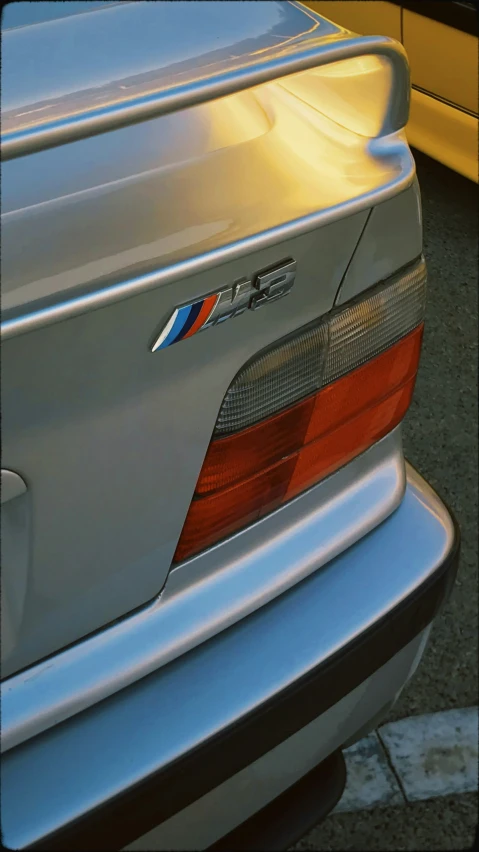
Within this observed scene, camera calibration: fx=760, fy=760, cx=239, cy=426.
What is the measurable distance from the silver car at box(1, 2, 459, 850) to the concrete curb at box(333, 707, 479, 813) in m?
0.68

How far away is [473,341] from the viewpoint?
2963 mm

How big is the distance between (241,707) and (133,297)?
592mm

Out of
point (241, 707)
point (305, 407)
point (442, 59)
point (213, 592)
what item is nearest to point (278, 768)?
point (241, 707)

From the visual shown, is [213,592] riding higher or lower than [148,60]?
lower

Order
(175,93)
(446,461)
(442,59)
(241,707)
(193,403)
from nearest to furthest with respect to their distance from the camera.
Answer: (175,93), (193,403), (241,707), (446,461), (442,59)

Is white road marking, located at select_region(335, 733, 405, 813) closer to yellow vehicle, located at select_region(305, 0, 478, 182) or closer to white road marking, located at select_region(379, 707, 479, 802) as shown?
white road marking, located at select_region(379, 707, 479, 802)

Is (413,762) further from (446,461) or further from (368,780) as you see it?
(446,461)

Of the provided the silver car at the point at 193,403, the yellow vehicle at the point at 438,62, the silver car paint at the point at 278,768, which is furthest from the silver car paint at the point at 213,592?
the yellow vehicle at the point at 438,62

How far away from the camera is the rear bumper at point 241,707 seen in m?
0.93

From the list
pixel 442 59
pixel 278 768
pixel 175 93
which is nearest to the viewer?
pixel 175 93

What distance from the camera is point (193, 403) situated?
86 centimetres

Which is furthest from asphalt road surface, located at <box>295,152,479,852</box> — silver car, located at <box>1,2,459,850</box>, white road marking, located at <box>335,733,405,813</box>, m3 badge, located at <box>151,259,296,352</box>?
m3 badge, located at <box>151,259,296,352</box>

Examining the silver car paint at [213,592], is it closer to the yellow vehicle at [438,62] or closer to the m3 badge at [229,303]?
the m3 badge at [229,303]

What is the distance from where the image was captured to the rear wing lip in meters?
0.67
